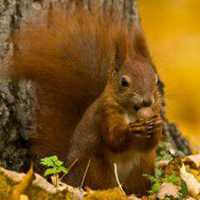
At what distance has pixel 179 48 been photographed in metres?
8.79

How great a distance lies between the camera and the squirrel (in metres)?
4.43

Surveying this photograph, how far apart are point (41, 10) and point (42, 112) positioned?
52 cm

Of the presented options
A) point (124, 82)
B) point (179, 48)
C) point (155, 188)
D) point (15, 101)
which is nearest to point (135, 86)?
point (124, 82)

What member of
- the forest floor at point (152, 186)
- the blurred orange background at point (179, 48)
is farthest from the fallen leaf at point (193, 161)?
the blurred orange background at point (179, 48)

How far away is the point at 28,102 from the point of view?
15.5ft

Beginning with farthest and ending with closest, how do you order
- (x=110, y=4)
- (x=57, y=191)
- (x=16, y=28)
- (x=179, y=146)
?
(x=179, y=146)
(x=110, y=4)
(x=16, y=28)
(x=57, y=191)

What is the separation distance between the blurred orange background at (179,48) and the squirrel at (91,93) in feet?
7.77

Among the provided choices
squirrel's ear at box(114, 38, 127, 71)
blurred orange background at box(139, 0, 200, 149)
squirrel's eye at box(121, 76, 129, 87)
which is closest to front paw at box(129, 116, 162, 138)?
squirrel's eye at box(121, 76, 129, 87)

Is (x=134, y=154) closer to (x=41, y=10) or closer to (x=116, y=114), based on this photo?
(x=116, y=114)

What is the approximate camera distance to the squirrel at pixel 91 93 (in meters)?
4.43

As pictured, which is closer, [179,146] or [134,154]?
[134,154]

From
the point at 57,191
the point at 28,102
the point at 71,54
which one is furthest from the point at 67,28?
the point at 57,191

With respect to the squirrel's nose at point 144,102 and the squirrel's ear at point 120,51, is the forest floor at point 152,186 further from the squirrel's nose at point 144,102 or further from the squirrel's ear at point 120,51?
the squirrel's ear at point 120,51

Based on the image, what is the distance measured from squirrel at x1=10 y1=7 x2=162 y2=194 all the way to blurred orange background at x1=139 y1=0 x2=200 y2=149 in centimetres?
237
